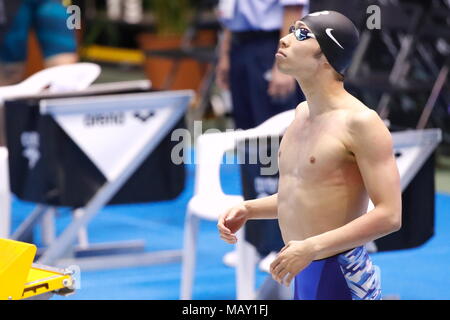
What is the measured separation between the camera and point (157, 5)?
1173cm

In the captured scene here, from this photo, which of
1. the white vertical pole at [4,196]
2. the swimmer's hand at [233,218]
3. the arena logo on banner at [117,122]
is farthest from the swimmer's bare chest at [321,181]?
the arena logo on banner at [117,122]

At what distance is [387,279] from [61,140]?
1.79 m

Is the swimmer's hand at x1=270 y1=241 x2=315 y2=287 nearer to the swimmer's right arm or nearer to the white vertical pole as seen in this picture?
the swimmer's right arm

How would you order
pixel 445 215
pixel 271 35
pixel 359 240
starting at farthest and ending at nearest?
pixel 445 215 → pixel 271 35 → pixel 359 240

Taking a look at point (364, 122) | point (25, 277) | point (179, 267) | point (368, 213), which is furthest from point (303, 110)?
point (179, 267)

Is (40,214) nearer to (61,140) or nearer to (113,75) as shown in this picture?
(61,140)

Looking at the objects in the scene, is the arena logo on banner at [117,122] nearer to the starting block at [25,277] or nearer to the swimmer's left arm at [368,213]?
the starting block at [25,277]

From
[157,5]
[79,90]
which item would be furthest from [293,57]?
[157,5]

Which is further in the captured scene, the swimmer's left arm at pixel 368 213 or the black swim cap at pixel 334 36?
the black swim cap at pixel 334 36

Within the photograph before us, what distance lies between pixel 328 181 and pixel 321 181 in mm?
19

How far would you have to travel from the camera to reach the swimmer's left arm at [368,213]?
93.1 inches

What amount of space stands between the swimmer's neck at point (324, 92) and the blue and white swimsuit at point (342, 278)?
365 millimetres

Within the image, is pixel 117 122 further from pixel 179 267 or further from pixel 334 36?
pixel 334 36

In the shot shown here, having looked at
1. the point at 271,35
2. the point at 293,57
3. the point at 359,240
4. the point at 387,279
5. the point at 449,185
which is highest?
the point at 293,57
